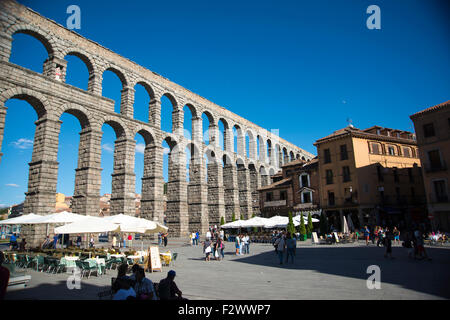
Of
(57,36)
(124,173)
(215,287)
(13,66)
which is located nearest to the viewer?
(215,287)

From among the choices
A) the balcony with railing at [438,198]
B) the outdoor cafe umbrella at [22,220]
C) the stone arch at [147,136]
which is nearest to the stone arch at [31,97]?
the outdoor cafe umbrella at [22,220]

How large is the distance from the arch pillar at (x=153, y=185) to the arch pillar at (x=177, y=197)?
274 centimetres

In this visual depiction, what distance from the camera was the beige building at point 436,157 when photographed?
82.4ft

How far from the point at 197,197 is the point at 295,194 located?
1328cm

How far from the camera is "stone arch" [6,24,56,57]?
21.0 m

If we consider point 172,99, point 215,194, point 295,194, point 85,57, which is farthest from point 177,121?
point 295,194

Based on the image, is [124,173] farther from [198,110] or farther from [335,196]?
[335,196]

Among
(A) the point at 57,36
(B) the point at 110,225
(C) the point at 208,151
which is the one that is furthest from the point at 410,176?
(A) the point at 57,36

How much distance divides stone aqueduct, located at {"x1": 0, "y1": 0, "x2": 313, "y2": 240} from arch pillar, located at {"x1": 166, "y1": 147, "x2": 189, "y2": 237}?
0.12 m

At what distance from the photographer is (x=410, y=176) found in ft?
112

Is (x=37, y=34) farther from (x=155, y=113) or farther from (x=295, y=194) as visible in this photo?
(x=295, y=194)

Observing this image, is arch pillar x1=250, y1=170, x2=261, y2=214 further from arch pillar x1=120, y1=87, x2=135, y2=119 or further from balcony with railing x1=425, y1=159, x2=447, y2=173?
balcony with railing x1=425, y1=159, x2=447, y2=173
